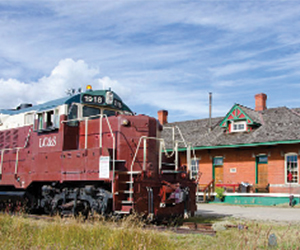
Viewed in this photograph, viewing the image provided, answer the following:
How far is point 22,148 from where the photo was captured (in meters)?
12.8

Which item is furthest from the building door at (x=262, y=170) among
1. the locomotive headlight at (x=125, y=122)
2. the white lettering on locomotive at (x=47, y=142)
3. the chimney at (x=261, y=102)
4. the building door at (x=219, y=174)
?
the white lettering on locomotive at (x=47, y=142)

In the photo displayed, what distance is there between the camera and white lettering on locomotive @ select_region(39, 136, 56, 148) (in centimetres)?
1148

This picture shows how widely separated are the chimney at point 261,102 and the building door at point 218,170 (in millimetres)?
5986

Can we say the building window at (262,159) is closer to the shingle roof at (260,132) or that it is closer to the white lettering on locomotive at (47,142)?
the shingle roof at (260,132)

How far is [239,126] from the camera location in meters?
25.7

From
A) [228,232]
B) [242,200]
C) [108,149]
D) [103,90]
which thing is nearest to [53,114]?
[103,90]

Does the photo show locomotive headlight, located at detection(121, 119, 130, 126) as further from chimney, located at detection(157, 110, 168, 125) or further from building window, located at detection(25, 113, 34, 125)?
chimney, located at detection(157, 110, 168, 125)

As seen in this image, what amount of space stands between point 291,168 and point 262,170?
5.99ft

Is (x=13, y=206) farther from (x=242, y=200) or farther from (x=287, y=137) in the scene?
(x=287, y=137)

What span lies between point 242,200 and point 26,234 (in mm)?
17158

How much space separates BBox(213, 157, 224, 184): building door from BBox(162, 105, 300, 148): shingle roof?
4.17 ft

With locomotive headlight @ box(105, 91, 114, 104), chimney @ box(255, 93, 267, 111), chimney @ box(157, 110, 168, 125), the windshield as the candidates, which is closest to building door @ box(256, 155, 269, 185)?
chimney @ box(255, 93, 267, 111)

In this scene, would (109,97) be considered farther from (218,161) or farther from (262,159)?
(218,161)

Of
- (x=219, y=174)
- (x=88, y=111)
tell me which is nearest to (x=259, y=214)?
(x=88, y=111)
